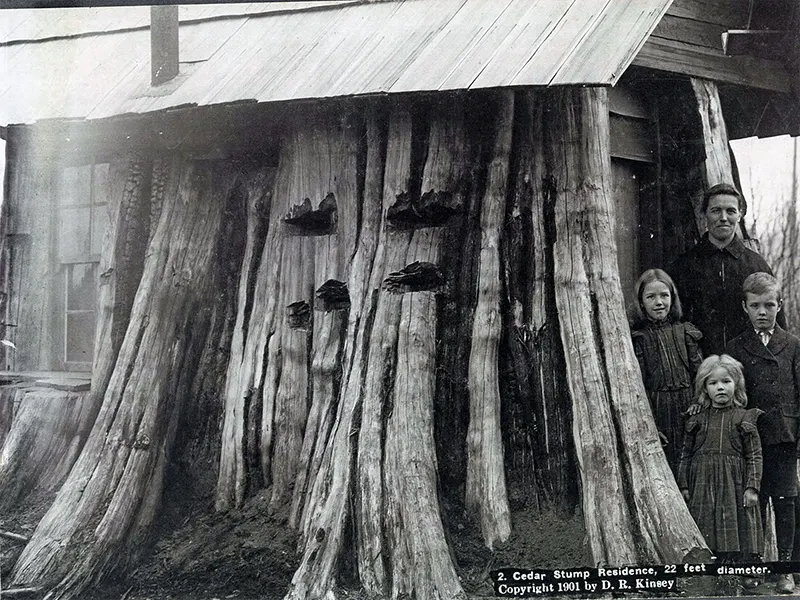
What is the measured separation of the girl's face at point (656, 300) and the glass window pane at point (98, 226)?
11.0 ft

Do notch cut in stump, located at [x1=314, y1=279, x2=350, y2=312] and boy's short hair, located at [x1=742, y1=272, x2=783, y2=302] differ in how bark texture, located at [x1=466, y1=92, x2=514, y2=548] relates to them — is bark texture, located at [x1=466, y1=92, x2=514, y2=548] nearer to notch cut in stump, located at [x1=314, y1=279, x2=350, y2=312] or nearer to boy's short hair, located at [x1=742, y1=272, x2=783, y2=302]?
notch cut in stump, located at [x1=314, y1=279, x2=350, y2=312]

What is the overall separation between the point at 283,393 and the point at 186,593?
1251mm

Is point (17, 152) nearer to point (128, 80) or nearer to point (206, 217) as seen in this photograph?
point (128, 80)

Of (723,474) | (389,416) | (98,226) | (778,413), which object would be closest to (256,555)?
(389,416)

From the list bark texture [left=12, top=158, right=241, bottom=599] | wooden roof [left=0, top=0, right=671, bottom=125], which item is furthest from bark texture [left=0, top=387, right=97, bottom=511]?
wooden roof [left=0, top=0, right=671, bottom=125]

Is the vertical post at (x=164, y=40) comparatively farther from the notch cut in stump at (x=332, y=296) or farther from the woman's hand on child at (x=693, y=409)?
the woman's hand on child at (x=693, y=409)

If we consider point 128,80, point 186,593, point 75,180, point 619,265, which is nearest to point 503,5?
point 619,265

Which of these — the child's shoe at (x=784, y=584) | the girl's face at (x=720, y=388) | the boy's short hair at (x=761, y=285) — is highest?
the boy's short hair at (x=761, y=285)

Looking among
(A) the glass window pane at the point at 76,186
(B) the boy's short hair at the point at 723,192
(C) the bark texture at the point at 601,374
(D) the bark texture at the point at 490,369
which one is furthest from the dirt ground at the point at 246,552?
(B) the boy's short hair at the point at 723,192

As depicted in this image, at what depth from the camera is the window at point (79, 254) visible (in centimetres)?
543

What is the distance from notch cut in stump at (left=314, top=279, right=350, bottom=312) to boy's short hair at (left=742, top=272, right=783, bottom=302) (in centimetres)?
229

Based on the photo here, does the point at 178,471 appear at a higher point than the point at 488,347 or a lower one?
lower

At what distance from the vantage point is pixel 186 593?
193 inches

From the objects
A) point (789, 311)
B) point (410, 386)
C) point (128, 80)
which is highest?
point (128, 80)
